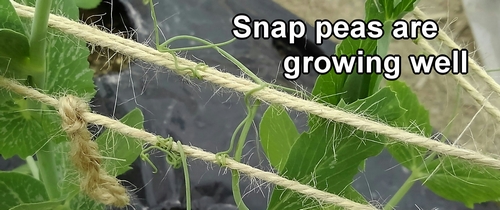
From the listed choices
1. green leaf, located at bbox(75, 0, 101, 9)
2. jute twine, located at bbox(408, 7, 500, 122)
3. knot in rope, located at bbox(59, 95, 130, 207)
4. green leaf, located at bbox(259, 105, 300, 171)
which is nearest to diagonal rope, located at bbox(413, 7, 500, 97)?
jute twine, located at bbox(408, 7, 500, 122)

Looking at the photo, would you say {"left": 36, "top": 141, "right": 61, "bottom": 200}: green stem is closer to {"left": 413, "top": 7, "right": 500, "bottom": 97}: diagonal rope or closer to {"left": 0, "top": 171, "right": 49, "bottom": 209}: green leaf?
{"left": 0, "top": 171, "right": 49, "bottom": 209}: green leaf

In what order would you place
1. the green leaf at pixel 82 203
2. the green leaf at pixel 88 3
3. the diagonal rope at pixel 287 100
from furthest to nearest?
the green leaf at pixel 88 3
the green leaf at pixel 82 203
the diagonal rope at pixel 287 100

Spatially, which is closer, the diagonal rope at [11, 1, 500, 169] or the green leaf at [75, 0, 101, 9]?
the diagonal rope at [11, 1, 500, 169]

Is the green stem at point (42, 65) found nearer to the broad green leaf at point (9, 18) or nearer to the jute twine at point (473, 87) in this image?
the broad green leaf at point (9, 18)

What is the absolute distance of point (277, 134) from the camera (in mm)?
312

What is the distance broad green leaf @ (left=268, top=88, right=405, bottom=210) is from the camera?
0.23 metres

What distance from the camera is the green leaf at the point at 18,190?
308 mm

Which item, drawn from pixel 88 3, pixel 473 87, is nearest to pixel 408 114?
pixel 473 87

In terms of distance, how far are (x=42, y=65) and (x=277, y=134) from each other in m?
0.16

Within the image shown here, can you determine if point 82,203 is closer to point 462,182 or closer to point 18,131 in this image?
point 18,131

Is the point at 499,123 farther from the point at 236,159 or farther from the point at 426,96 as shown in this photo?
the point at 426,96

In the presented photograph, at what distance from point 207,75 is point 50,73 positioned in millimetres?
120

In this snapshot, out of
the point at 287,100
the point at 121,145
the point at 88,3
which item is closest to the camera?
the point at 287,100

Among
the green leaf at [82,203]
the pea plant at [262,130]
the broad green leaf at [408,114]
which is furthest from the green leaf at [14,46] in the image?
the broad green leaf at [408,114]
